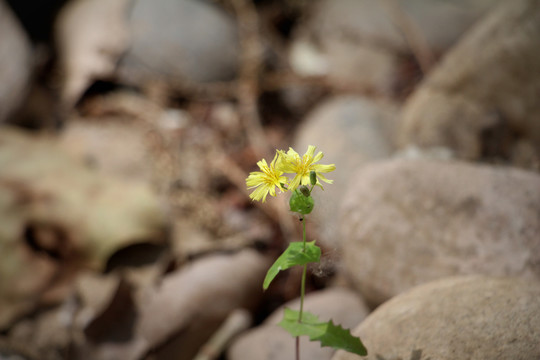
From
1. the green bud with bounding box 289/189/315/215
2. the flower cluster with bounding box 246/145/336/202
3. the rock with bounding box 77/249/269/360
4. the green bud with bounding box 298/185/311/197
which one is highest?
the rock with bounding box 77/249/269/360

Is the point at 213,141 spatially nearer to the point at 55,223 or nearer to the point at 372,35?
the point at 55,223

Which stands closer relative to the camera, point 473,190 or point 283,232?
point 473,190

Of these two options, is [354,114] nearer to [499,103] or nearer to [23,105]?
[499,103]

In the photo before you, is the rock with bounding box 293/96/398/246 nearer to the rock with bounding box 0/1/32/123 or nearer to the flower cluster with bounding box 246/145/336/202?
the flower cluster with bounding box 246/145/336/202

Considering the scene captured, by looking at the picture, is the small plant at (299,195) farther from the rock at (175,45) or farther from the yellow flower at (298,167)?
the rock at (175,45)

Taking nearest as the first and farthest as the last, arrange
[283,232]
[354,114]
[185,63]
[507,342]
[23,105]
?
1. [507,342]
2. [283,232]
3. [354,114]
4. [23,105]
5. [185,63]

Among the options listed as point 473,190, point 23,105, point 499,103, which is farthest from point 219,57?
point 473,190

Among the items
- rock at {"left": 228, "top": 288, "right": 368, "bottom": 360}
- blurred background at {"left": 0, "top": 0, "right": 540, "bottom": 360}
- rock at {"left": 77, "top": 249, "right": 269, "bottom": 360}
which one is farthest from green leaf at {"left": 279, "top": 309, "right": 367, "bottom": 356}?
rock at {"left": 77, "top": 249, "right": 269, "bottom": 360}

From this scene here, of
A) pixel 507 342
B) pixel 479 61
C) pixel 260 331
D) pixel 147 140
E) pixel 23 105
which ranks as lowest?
pixel 507 342

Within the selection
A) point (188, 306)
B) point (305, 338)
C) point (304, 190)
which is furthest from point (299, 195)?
point (188, 306)
